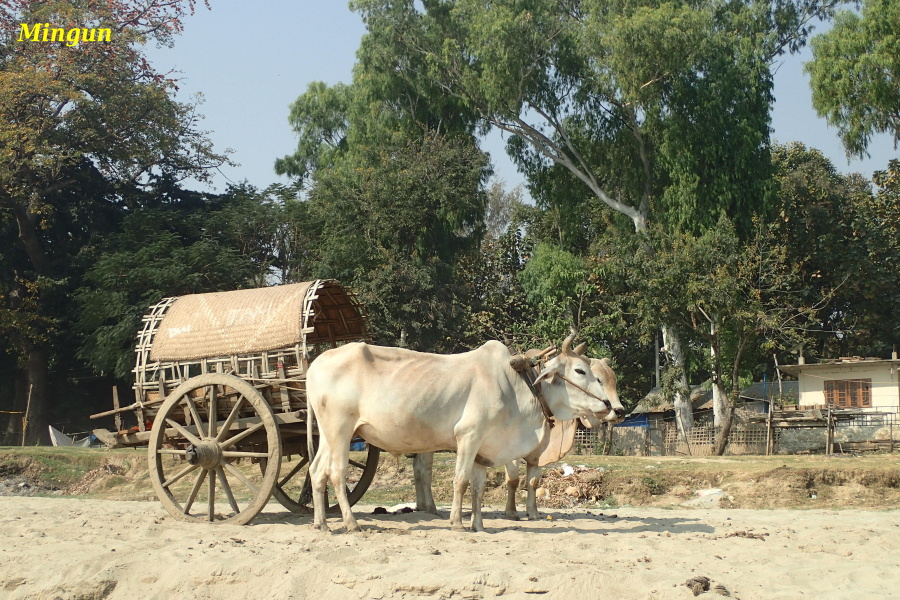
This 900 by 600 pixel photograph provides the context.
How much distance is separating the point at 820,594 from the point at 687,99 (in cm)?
2276

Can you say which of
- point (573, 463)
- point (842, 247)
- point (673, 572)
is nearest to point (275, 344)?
point (673, 572)

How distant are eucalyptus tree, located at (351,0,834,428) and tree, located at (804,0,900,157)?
1.77 meters

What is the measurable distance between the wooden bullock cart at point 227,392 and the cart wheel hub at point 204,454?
0.04ft

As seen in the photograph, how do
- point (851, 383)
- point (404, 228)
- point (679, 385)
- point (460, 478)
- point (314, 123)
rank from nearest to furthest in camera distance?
1. point (460, 478)
2. point (679, 385)
3. point (851, 383)
4. point (404, 228)
5. point (314, 123)

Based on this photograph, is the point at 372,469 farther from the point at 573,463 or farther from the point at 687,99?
the point at 687,99

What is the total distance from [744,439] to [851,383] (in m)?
7.79

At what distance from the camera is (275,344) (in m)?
11.0

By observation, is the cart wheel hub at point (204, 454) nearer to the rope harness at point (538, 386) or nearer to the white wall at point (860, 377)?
the rope harness at point (538, 386)

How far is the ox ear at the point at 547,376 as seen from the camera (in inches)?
417

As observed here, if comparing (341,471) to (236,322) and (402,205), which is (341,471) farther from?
(402,205)

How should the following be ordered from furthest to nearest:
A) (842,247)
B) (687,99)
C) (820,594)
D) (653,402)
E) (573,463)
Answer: (842,247), (653,402), (687,99), (573,463), (820,594)

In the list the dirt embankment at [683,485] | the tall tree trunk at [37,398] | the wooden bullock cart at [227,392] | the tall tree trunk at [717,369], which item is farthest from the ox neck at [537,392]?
the tall tree trunk at [37,398]

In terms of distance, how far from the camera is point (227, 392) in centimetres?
1094

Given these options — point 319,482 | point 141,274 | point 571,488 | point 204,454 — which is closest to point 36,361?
point 141,274
